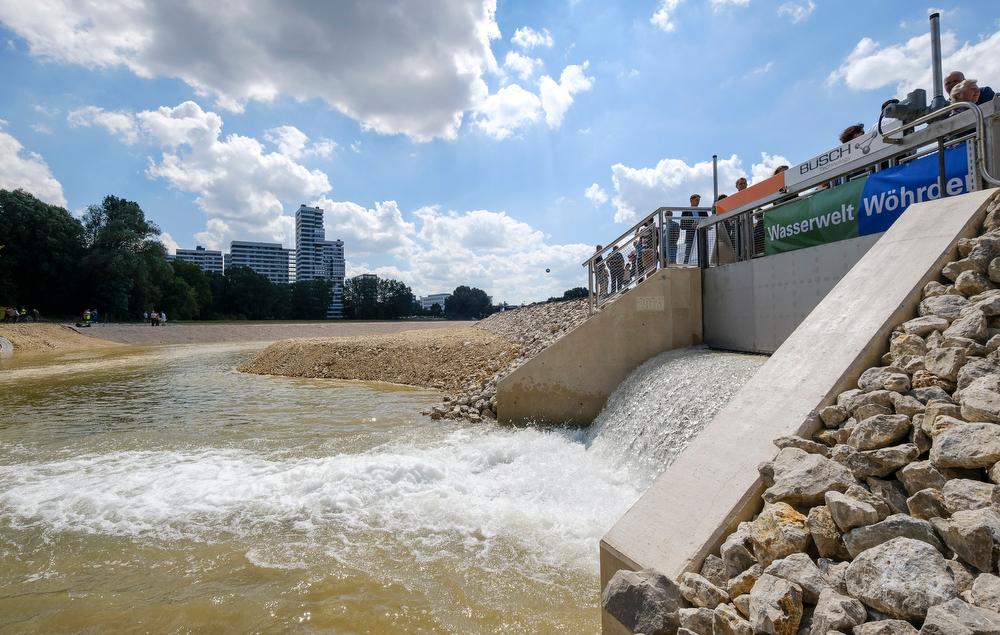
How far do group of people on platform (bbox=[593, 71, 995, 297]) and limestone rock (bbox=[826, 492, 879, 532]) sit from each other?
7.44 meters

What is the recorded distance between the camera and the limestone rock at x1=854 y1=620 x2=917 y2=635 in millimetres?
2025

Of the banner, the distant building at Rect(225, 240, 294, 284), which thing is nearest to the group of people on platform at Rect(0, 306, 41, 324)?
the banner

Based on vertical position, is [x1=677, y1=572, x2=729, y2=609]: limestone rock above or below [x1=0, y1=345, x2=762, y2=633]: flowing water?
above

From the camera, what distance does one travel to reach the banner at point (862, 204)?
Answer: 5971 millimetres

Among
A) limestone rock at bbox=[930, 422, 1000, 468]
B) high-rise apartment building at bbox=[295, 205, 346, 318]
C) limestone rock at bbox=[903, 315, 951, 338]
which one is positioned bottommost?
limestone rock at bbox=[930, 422, 1000, 468]

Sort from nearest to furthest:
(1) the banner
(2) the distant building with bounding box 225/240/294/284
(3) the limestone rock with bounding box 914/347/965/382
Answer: (3) the limestone rock with bounding box 914/347/965/382 < (1) the banner < (2) the distant building with bounding box 225/240/294/284

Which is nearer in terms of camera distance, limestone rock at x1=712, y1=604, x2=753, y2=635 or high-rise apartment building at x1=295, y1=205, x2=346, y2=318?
limestone rock at x1=712, y1=604, x2=753, y2=635

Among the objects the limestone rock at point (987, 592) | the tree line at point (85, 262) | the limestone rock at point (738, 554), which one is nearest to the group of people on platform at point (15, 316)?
the tree line at point (85, 262)

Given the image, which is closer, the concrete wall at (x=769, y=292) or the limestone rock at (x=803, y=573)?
the limestone rock at (x=803, y=573)

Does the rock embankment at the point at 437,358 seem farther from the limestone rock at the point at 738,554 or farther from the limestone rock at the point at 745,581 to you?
the limestone rock at the point at 745,581

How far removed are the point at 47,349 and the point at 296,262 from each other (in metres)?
145

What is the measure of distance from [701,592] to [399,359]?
58.3 ft

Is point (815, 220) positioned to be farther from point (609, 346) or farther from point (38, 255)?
point (38, 255)

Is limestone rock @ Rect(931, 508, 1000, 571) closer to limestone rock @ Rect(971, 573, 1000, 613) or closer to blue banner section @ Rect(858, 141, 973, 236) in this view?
limestone rock @ Rect(971, 573, 1000, 613)
